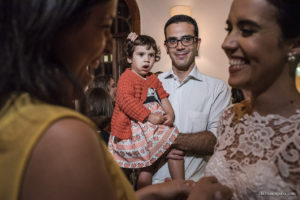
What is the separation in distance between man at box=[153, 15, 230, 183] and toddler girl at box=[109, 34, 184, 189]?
0.33 feet

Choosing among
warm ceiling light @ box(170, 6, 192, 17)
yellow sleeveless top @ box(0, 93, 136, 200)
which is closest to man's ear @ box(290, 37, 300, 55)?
yellow sleeveless top @ box(0, 93, 136, 200)

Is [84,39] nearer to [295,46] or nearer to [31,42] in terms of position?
[31,42]

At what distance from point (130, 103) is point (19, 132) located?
173cm

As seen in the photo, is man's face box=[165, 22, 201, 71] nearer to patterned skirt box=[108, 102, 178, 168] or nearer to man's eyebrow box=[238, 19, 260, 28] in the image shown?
patterned skirt box=[108, 102, 178, 168]

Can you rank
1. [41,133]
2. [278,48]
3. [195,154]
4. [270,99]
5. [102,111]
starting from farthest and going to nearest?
[102,111] → [195,154] → [270,99] → [278,48] → [41,133]

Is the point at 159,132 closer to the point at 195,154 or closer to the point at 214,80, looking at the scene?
the point at 195,154

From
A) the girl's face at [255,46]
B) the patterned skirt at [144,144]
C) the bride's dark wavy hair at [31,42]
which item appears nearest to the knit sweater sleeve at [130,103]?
the patterned skirt at [144,144]

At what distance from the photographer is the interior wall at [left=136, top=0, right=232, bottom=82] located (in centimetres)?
557

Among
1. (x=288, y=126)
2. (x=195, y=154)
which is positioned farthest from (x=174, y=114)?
(x=288, y=126)

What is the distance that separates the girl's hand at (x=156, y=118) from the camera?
7.17ft

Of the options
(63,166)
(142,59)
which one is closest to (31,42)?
(63,166)

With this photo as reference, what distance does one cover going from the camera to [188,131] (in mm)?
2256

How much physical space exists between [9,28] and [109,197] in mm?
470

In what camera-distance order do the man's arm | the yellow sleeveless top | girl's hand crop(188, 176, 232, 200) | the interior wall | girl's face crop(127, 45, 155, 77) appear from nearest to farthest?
the yellow sleeveless top → girl's hand crop(188, 176, 232, 200) → the man's arm → girl's face crop(127, 45, 155, 77) → the interior wall
